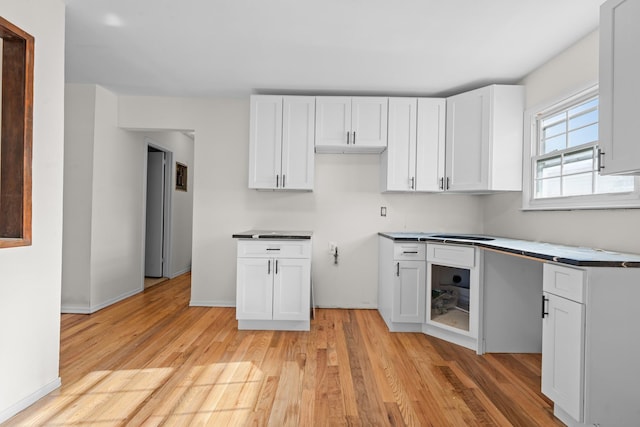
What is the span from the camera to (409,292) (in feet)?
10.3

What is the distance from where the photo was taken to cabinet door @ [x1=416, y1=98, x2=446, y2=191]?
11.4 ft

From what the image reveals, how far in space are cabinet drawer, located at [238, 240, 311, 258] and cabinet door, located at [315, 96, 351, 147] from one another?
1.08m

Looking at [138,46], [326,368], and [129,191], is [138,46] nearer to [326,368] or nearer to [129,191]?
[129,191]

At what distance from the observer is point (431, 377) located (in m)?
2.27

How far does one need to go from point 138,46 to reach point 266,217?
1.99 meters

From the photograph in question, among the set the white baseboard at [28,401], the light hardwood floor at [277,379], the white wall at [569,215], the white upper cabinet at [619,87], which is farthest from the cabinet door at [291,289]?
the white upper cabinet at [619,87]

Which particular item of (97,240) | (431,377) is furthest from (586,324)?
(97,240)

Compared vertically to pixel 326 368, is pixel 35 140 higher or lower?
higher

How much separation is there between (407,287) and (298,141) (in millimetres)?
1759

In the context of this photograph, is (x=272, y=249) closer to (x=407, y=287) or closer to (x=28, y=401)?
(x=407, y=287)

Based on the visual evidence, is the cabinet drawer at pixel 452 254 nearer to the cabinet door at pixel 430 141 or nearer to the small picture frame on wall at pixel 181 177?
the cabinet door at pixel 430 141

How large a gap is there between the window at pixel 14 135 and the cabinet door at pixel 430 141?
9.94 feet

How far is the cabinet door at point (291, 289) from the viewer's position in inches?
123

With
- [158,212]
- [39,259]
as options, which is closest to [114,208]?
[158,212]
